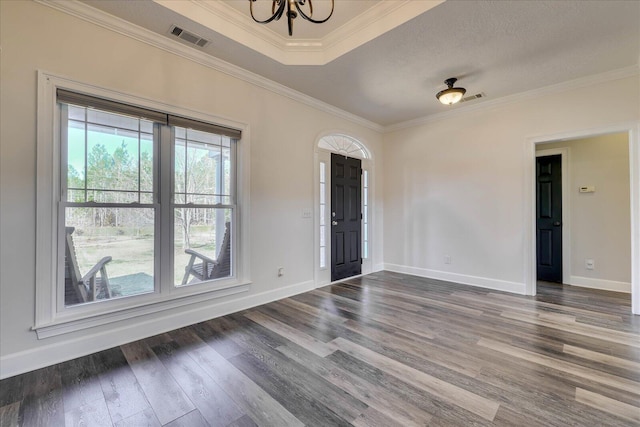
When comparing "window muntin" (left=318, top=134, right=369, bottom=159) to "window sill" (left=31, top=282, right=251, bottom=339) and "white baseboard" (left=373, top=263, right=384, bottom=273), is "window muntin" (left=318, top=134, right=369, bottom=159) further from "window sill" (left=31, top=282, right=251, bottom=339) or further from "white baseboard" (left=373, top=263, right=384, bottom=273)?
"window sill" (left=31, top=282, right=251, bottom=339)

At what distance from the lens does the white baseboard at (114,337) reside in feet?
6.64

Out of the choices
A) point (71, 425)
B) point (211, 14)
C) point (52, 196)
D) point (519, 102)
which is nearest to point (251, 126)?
point (211, 14)

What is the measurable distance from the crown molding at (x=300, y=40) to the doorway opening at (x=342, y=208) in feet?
4.61

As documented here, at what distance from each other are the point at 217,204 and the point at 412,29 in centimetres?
274

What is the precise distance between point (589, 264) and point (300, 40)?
5344 mm

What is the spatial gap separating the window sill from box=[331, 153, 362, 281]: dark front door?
1.82 meters

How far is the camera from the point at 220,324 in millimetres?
2902

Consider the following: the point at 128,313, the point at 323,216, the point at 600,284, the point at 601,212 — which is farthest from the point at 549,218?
the point at 128,313

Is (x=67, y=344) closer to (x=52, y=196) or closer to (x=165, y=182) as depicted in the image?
(x=52, y=196)

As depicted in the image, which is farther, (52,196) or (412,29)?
(412,29)

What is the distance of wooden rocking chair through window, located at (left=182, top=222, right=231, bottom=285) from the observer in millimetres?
2994

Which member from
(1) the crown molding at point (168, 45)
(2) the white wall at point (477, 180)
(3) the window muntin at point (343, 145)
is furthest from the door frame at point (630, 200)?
(1) the crown molding at point (168, 45)

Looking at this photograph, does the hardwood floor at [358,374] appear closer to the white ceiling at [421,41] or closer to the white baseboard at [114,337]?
the white baseboard at [114,337]

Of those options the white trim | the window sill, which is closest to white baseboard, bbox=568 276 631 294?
the white trim
